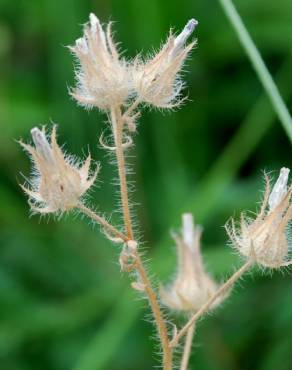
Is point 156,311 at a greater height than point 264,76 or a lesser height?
lesser

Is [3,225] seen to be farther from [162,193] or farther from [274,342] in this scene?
[274,342]

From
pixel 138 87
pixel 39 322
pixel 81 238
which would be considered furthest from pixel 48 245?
pixel 138 87

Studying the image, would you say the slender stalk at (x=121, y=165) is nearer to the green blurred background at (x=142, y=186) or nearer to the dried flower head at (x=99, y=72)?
the dried flower head at (x=99, y=72)

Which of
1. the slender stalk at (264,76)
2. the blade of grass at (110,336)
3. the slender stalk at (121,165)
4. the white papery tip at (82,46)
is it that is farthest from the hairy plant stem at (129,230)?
the blade of grass at (110,336)

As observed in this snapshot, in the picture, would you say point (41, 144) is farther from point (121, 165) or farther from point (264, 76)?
point (264, 76)

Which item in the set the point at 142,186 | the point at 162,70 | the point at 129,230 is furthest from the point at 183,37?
the point at 142,186
